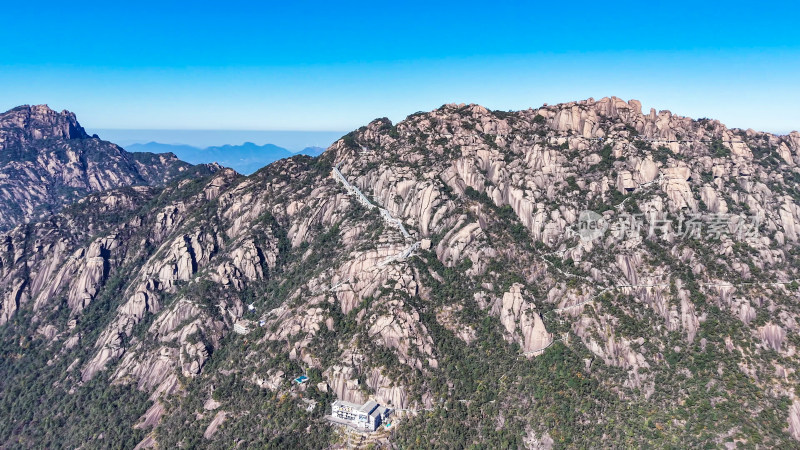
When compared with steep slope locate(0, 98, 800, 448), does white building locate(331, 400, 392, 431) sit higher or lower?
lower

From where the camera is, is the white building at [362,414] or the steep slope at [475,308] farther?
the white building at [362,414]

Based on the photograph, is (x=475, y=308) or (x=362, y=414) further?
(x=475, y=308)

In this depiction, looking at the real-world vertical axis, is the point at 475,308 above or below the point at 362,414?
above

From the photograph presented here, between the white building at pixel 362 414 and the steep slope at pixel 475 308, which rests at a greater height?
the steep slope at pixel 475 308

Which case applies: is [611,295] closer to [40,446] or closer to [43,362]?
[40,446]

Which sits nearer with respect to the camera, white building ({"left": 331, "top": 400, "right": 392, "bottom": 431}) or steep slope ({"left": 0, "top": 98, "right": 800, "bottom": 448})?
steep slope ({"left": 0, "top": 98, "right": 800, "bottom": 448})
